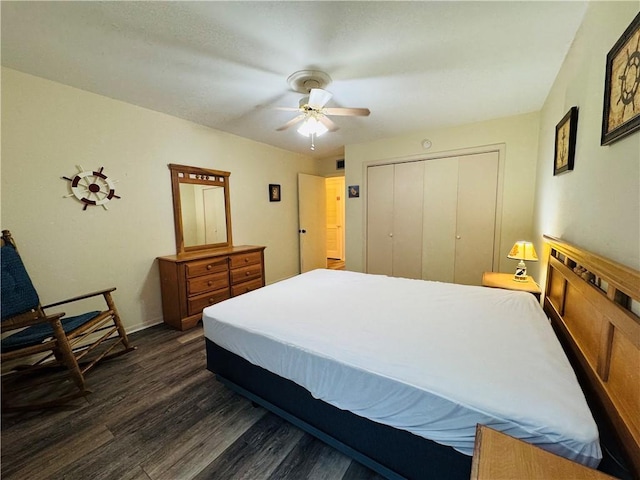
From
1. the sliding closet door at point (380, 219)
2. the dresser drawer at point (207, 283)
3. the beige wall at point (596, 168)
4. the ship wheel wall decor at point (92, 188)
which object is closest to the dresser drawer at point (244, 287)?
the dresser drawer at point (207, 283)

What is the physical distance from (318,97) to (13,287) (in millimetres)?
2600

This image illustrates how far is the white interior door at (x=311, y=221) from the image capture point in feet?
15.6

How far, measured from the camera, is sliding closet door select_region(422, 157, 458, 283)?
134 inches

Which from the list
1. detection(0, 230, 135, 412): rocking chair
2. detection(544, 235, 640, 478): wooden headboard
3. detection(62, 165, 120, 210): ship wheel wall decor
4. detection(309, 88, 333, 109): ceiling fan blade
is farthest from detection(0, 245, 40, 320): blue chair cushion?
detection(544, 235, 640, 478): wooden headboard

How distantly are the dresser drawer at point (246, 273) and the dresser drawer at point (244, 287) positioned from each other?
5cm

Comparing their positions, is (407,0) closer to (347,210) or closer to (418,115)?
(418,115)

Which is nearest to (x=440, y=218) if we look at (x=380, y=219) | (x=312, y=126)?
(x=380, y=219)

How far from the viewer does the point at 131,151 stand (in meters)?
2.64

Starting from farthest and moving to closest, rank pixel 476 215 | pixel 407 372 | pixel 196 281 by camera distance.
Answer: pixel 476 215, pixel 196 281, pixel 407 372

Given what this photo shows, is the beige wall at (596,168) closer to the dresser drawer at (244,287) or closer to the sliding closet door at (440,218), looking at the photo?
the sliding closet door at (440,218)

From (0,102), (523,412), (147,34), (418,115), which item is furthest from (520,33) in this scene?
(0,102)

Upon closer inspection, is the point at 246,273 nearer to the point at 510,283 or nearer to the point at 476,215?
the point at 510,283

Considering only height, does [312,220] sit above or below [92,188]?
below

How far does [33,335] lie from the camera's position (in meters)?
1.75
